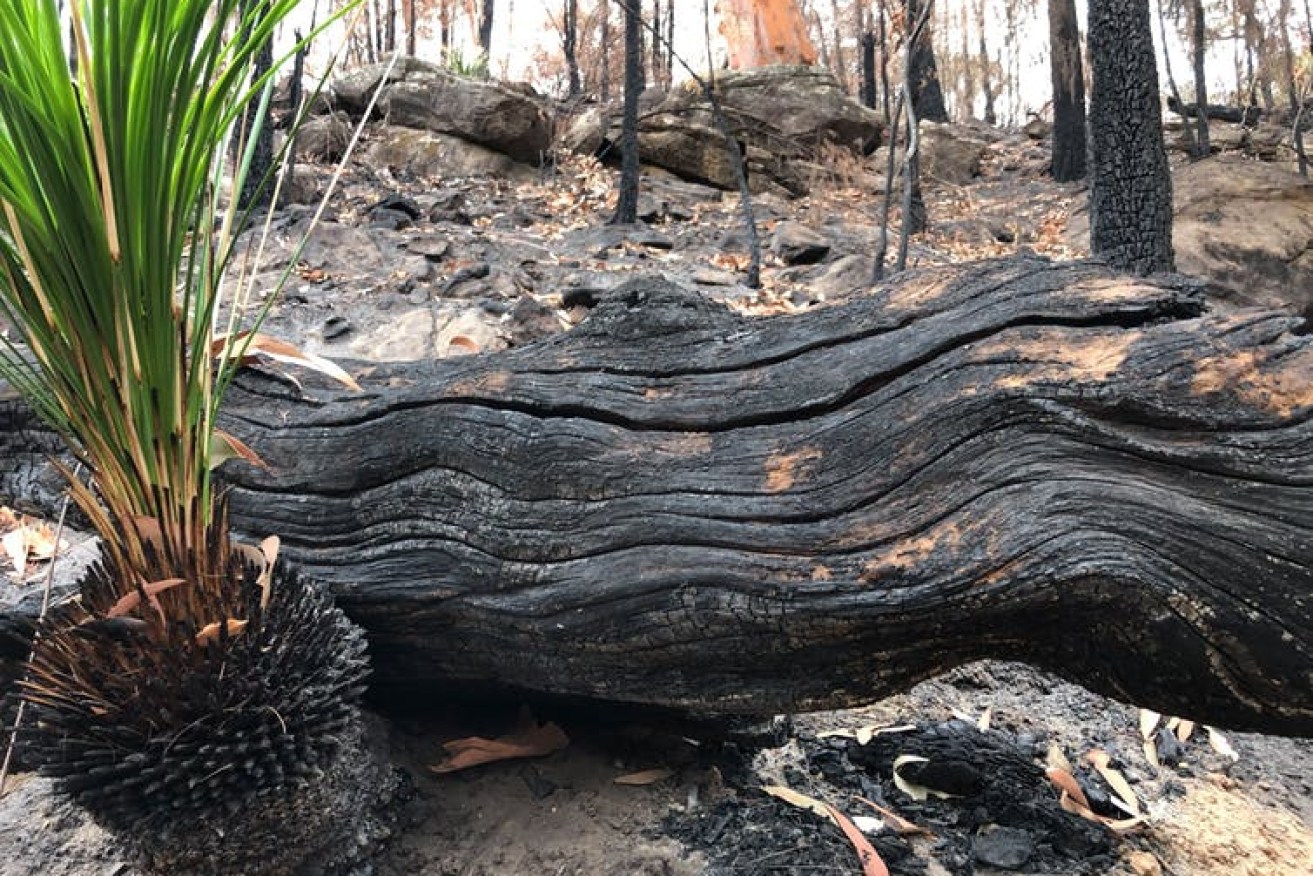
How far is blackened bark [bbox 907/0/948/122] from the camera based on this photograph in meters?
9.10

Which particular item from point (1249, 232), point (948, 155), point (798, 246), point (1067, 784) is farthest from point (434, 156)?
point (1067, 784)

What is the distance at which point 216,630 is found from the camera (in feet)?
5.08

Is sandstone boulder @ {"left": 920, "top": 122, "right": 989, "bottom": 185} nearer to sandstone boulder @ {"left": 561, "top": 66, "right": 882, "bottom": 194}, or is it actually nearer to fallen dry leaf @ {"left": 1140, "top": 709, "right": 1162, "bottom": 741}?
sandstone boulder @ {"left": 561, "top": 66, "right": 882, "bottom": 194}

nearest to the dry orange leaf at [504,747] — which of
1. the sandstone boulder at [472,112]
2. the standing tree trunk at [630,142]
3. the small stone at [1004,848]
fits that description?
the small stone at [1004,848]

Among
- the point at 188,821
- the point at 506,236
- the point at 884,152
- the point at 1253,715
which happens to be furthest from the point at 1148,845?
the point at 884,152

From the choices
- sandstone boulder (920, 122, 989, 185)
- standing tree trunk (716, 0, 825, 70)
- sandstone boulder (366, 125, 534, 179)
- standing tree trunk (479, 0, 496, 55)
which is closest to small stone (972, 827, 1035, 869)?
sandstone boulder (366, 125, 534, 179)

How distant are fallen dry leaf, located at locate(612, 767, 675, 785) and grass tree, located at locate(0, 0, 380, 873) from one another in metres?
0.64

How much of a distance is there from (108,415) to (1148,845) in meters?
2.25

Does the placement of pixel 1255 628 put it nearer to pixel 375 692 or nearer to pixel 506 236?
pixel 375 692

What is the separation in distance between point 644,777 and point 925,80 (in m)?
11.8

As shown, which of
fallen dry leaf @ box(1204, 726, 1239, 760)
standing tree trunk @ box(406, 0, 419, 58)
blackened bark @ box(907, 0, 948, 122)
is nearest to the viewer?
fallen dry leaf @ box(1204, 726, 1239, 760)

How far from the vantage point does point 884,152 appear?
45.2 ft

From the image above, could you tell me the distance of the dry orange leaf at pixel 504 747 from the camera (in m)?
2.14

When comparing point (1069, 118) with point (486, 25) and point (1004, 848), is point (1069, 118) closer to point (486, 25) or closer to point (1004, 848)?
point (486, 25)
